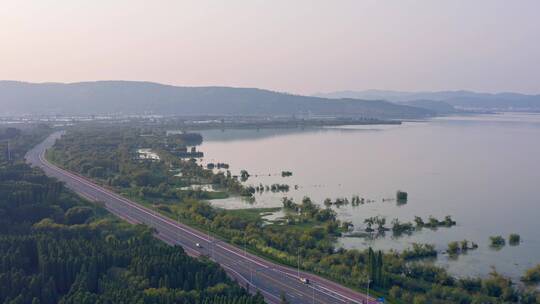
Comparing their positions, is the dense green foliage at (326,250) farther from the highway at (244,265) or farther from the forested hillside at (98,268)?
the forested hillside at (98,268)

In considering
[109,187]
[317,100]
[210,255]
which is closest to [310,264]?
[210,255]

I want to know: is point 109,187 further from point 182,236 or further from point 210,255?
point 210,255

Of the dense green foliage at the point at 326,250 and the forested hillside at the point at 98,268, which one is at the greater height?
the forested hillside at the point at 98,268

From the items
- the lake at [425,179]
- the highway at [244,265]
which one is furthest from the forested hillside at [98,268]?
the lake at [425,179]

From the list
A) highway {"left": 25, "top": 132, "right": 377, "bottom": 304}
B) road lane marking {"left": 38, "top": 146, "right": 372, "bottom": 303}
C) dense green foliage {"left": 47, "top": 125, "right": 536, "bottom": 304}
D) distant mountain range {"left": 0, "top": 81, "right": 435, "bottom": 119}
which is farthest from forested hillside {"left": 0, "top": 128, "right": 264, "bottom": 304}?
distant mountain range {"left": 0, "top": 81, "right": 435, "bottom": 119}

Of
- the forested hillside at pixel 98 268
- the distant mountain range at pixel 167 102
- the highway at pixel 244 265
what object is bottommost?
the highway at pixel 244 265
